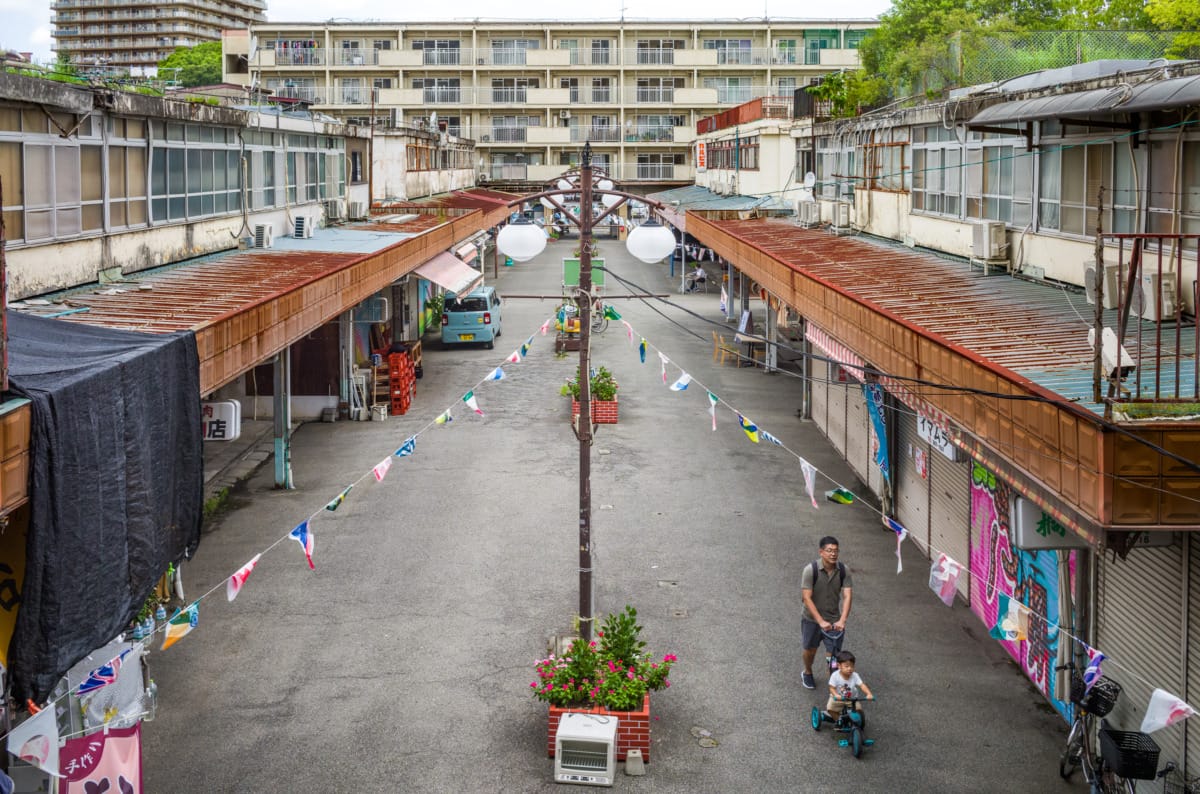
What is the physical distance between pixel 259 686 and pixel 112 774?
3.40 m

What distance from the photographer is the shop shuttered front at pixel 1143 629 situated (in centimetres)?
971

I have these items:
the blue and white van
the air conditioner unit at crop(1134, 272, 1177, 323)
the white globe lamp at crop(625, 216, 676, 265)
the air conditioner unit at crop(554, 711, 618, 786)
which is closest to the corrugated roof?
the air conditioner unit at crop(1134, 272, 1177, 323)

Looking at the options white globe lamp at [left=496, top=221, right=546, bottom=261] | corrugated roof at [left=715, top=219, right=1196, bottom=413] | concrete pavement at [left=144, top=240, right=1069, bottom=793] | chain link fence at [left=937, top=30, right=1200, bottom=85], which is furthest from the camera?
chain link fence at [left=937, top=30, right=1200, bottom=85]

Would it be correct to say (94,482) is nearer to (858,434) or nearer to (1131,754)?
(1131,754)

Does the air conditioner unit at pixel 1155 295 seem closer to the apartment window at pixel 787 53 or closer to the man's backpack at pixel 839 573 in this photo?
the man's backpack at pixel 839 573

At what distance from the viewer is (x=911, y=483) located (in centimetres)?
1819

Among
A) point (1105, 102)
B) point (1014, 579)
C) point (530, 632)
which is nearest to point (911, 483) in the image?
point (1014, 579)

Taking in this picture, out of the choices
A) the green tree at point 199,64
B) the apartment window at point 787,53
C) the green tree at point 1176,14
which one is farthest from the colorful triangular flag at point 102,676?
the green tree at point 199,64

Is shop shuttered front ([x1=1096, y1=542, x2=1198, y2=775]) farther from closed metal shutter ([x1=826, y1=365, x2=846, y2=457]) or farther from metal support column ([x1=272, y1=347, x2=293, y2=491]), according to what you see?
metal support column ([x1=272, y1=347, x2=293, y2=491])

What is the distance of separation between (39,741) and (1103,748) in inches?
296

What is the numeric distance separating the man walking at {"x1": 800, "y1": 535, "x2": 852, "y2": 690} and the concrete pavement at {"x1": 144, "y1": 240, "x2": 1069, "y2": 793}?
25.4 inches

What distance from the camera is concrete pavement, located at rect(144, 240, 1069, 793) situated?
10930 mm

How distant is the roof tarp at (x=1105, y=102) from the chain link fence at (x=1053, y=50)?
336 inches

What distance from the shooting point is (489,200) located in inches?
2111
